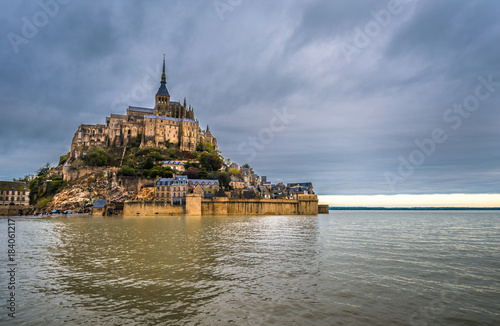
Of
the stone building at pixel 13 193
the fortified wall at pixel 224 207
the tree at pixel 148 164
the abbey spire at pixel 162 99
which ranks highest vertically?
the abbey spire at pixel 162 99

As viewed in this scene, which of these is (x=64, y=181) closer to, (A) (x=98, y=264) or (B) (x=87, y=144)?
(B) (x=87, y=144)

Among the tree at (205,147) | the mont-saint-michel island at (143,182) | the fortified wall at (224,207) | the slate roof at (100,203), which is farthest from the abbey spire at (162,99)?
→ the fortified wall at (224,207)

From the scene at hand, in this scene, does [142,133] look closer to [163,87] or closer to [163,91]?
[163,91]

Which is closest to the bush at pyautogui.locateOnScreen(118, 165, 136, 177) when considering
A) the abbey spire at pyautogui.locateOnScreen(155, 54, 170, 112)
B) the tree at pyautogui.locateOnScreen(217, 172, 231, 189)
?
the tree at pyautogui.locateOnScreen(217, 172, 231, 189)

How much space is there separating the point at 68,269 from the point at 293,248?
34.0 ft

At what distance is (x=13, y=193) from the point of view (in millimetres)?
63406

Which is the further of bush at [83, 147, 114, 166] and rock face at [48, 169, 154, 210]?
bush at [83, 147, 114, 166]

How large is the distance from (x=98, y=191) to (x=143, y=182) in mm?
8923

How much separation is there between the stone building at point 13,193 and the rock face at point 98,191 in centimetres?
960

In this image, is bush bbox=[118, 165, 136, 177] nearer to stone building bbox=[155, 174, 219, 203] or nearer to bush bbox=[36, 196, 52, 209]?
stone building bbox=[155, 174, 219, 203]

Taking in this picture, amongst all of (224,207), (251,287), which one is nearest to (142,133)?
(224,207)

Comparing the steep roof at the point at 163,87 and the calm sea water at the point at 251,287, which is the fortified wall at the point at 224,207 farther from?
the steep roof at the point at 163,87

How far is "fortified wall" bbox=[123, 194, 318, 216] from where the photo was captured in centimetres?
5328

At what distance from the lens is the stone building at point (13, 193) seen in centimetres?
6212
